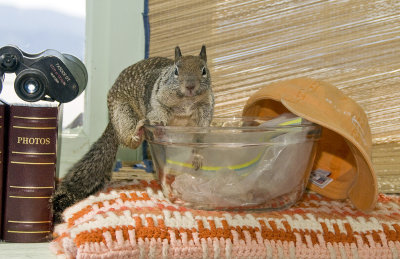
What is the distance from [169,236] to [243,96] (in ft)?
2.75

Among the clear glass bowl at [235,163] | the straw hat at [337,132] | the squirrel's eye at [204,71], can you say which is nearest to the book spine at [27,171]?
the clear glass bowl at [235,163]

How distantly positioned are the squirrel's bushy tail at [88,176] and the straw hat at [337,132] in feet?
1.47

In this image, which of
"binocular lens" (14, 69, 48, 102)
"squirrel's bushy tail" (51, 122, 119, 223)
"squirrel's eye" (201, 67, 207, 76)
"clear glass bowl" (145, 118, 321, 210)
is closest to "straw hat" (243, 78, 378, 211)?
"clear glass bowl" (145, 118, 321, 210)

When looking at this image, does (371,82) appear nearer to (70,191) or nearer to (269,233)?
(269,233)

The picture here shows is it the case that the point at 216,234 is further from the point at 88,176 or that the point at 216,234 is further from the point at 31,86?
the point at 31,86

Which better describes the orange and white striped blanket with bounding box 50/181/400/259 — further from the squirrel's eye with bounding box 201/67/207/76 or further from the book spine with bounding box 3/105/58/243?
the squirrel's eye with bounding box 201/67/207/76

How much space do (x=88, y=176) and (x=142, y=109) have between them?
0.92 feet

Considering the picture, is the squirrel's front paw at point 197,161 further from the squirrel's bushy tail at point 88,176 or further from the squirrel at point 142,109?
the squirrel's bushy tail at point 88,176

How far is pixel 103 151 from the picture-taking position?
1417 mm

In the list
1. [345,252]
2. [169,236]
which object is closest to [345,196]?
[345,252]

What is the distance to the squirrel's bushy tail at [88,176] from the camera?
4.08ft

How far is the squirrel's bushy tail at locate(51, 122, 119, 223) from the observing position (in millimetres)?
1242

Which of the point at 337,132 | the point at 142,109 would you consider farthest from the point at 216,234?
the point at 142,109

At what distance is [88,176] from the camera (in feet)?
4.42
